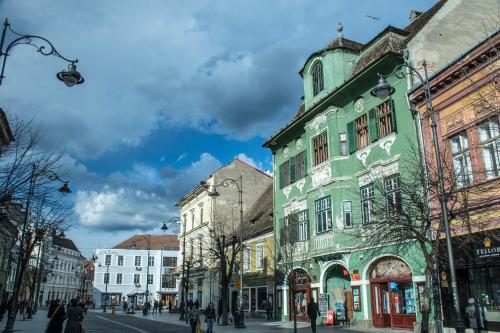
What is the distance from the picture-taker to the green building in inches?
827

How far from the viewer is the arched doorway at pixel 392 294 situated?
20078 millimetres

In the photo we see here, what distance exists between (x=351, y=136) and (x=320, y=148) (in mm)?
2732

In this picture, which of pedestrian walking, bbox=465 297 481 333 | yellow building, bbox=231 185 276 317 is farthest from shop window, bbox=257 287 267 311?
pedestrian walking, bbox=465 297 481 333

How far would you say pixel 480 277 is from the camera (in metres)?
16.6

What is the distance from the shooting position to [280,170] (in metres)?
32.3

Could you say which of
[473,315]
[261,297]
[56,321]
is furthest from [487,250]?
[261,297]

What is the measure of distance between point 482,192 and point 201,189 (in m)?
36.0

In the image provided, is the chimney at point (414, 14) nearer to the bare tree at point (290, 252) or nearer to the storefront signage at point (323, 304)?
the bare tree at point (290, 252)

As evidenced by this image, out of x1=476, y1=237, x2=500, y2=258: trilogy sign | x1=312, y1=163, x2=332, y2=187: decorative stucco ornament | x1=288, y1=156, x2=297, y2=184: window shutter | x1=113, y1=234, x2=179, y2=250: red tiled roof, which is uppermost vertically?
x1=113, y1=234, x2=179, y2=250: red tiled roof

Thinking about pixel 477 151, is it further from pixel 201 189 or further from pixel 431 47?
pixel 201 189

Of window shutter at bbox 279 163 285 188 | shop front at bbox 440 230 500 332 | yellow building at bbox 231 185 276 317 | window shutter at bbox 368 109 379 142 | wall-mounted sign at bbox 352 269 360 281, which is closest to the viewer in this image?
shop front at bbox 440 230 500 332

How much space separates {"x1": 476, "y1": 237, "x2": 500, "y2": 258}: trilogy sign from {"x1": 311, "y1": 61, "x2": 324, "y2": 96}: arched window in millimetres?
14264

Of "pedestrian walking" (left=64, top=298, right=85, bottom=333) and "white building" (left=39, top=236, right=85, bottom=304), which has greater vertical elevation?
"white building" (left=39, top=236, right=85, bottom=304)

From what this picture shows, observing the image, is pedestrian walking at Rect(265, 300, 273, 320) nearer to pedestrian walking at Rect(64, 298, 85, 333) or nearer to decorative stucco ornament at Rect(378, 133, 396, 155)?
decorative stucco ornament at Rect(378, 133, 396, 155)
